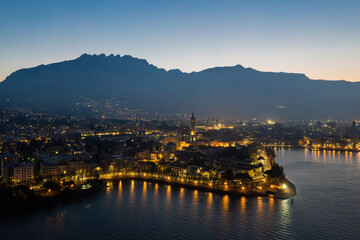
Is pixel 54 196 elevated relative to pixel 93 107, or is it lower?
lower

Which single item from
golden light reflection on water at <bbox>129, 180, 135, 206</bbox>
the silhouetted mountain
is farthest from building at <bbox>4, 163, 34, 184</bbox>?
the silhouetted mountain

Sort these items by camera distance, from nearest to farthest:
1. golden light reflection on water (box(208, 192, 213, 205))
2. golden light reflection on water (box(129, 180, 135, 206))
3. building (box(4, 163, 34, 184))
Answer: golden light reflection on water (box(208, 192, 213, 205)) < golden light reflection on water (box(129, 180, 135, 206)) < building (box(4, 163, 34, 184))

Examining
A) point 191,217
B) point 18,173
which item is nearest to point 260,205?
point 191,217

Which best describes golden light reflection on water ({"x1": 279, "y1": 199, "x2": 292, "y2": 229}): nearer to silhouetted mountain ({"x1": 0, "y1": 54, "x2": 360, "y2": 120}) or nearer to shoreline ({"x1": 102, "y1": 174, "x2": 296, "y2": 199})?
shoreline ({"x1": 102, "y1": 174, "x2": 296, "y2": 199})

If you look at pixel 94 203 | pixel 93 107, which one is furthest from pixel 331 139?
pixel 93 107

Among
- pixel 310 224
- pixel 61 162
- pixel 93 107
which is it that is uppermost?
pixel 93 107

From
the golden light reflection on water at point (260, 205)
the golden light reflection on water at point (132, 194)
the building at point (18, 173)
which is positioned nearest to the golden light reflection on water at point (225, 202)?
the golden light reflection on water at point (260, 205)

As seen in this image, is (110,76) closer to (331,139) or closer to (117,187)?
(331,139)

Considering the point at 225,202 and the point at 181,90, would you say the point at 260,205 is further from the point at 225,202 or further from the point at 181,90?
the point at 181,90
